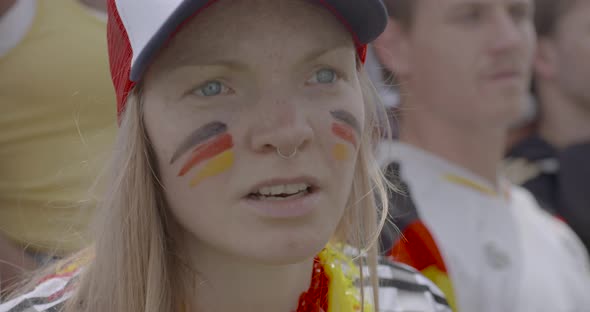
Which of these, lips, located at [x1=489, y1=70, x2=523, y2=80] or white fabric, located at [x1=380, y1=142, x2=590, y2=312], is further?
lips, located at [x1=489, y1=70, x2=523, y2=80]

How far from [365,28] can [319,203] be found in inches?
13.6

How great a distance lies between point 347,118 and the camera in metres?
1.49

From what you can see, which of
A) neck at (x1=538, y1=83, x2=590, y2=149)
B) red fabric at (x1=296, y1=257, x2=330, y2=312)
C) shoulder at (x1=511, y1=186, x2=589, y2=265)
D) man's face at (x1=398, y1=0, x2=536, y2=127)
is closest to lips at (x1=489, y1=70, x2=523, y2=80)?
man's face at (x1=398, y1=0, x2=536, y2=127)

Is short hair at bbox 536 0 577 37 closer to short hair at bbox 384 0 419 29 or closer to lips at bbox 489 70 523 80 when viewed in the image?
lips at bbox 489 70 523 80

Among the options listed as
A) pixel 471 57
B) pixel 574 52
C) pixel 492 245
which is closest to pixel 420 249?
pixel 492 245

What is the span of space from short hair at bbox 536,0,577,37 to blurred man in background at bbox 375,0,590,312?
0.72 meters

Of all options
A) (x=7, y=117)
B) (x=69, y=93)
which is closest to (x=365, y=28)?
(x=69, y=93)

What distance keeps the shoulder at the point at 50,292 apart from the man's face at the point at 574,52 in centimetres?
232

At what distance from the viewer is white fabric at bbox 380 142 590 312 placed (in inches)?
94.0

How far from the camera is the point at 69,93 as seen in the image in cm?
194

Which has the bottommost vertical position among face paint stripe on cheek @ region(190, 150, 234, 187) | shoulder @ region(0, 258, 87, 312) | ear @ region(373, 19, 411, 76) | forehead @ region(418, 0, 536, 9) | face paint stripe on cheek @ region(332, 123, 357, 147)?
shoulder @ region(0, 258, 87, 312)

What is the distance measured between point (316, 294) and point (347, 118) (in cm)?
36

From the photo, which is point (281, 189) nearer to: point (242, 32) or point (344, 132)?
point (344, 132)

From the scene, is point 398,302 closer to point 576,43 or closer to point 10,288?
point 10,288
